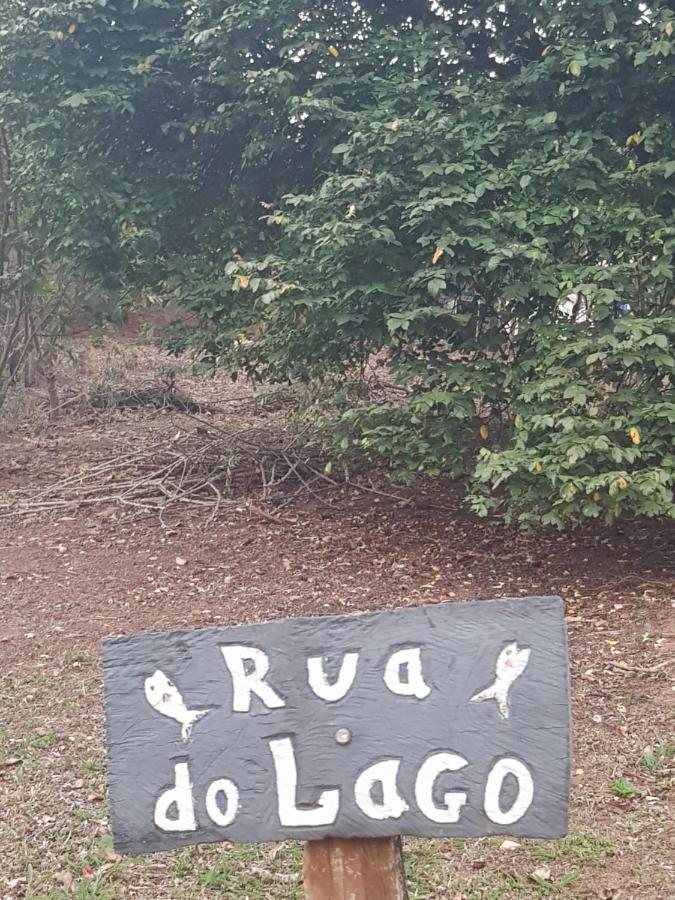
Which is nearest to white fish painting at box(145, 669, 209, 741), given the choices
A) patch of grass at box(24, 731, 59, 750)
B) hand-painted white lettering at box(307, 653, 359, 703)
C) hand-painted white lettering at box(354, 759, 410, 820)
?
hand-painted white lettering at box(307, 653, 359, 703)

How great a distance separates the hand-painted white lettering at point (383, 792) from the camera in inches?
67.2

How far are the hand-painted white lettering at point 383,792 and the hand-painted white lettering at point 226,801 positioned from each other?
0.23m

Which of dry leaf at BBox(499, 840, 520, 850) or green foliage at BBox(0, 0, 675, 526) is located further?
green foliage at BBox(0, 0, 675, 526)

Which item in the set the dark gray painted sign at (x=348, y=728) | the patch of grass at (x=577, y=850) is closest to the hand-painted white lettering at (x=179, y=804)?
the dark gray painted sign at (x=348, y=728)

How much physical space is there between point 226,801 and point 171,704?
0.21 metres

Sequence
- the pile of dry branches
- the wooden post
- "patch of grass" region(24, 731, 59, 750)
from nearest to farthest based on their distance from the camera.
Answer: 1. the wooden post
2. "patch of grass" region(24, 731, 59, 750)
3. the pile of dry branches

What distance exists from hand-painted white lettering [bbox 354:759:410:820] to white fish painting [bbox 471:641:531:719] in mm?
204

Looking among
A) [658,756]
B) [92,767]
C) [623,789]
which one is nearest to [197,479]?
[92,767]

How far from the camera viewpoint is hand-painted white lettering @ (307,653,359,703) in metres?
1.73

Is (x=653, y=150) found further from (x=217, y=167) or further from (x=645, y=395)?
(x=217, y=167)

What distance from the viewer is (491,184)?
5.32 m

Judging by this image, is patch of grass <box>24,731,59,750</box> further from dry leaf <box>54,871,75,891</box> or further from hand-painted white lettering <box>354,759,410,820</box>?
hand-painted white lettering <box>354,759,410,820</box>

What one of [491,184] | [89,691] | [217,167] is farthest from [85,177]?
[89,691]

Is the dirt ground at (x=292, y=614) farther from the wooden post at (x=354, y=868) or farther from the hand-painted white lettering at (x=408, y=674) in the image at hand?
the hand-painted white lettering at (x=408, y=674)
